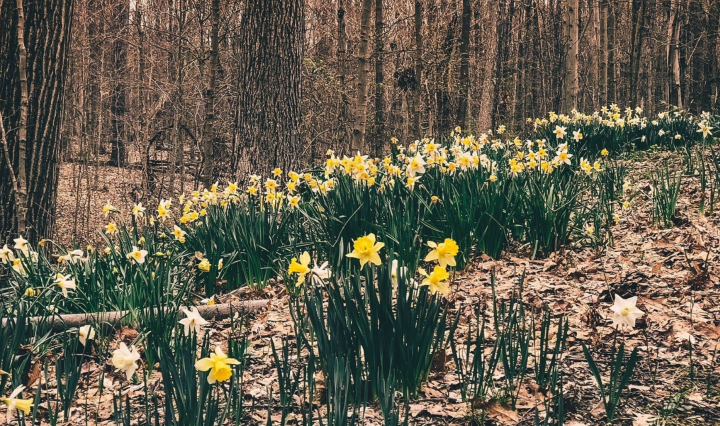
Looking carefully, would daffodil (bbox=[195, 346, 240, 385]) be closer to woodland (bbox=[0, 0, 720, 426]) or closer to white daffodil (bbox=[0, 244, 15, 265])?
woodland (bbox=[0, 0, 720, 426])

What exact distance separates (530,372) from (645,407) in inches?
17.4

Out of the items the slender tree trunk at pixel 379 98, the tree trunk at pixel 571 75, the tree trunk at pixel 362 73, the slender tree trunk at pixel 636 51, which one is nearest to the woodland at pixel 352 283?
the tree trunk at pixel 571 75

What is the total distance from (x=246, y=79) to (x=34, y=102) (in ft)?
6.10

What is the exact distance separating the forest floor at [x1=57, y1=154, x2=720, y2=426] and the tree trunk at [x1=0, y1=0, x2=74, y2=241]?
254 centimetres

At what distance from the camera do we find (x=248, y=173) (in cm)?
558

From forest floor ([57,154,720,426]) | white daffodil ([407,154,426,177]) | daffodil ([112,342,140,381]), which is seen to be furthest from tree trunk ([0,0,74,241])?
daffodil ([112,342,140,381])

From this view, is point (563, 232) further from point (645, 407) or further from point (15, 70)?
point (15, 70)

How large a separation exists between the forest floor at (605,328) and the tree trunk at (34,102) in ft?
8.34

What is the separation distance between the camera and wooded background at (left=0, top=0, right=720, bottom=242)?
5141 millimetres

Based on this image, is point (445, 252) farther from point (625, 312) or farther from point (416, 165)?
point (416, 165)

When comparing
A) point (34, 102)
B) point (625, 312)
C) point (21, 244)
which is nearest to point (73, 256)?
point (21, 244)

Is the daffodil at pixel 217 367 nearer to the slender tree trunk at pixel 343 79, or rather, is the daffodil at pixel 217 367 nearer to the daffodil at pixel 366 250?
the daffodil at pixel 366 250

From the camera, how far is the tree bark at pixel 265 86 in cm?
557

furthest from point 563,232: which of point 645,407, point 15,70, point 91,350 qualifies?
point 15,70
